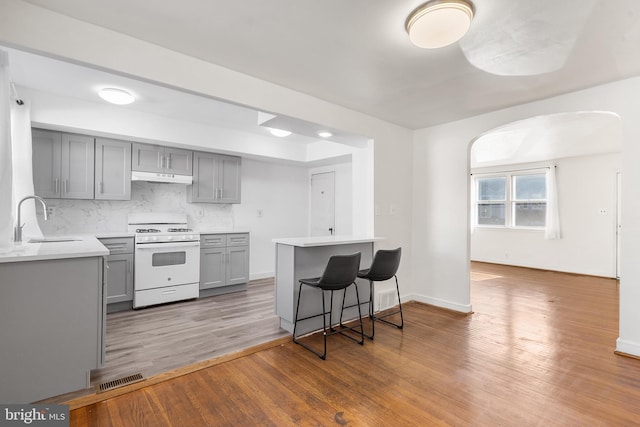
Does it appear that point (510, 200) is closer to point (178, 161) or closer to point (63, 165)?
point (178, 161)

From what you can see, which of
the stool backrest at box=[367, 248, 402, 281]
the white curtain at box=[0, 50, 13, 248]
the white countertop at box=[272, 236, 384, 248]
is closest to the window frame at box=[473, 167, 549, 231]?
the white countertop at box=[272, 236, 384, 248]

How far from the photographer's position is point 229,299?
449cm

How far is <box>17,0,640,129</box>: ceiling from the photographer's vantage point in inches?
72.4

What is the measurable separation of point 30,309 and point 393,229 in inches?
145

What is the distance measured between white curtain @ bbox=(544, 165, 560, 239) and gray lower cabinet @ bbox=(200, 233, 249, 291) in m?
6.43

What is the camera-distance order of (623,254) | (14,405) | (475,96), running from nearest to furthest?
(14,405) < (623,254) < (475,96)

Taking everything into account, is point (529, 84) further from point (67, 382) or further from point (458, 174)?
point (67, 382)

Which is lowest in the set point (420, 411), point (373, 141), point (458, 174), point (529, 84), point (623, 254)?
point (420, 411)

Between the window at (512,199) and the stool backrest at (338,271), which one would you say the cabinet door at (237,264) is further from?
the window at (512,199)

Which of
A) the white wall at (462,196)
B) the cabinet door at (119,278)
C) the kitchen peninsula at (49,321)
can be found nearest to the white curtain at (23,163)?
the cabinet door at (119,278)

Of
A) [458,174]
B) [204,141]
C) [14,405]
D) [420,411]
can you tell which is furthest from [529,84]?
[14,405]

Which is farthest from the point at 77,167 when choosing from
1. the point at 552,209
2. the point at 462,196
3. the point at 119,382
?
the point at 552,209

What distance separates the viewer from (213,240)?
4.70 meters

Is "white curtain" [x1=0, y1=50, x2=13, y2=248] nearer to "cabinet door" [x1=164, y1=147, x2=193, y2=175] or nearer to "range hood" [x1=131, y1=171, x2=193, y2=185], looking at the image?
"range hood" [x1=131, y1=171, x2=193, y2=185]
